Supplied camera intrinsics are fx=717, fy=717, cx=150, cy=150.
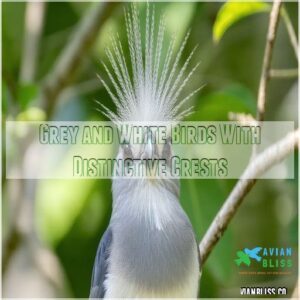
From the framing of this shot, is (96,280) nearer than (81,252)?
Yes

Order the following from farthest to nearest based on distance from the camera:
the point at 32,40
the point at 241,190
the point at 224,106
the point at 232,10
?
1. the point at 32,40
2. the point at 224,106
3. the point at 232,10
4. the point at 241,190

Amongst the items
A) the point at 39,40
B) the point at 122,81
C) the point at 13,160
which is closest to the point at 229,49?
the point at 39,40

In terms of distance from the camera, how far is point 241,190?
117 centimetres

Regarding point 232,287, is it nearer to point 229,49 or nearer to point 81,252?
point 81,252

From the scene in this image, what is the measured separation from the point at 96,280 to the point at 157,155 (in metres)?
0.24

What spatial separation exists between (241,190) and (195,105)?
1.37ft

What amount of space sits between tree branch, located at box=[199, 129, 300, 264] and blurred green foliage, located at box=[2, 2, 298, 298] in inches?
8.7

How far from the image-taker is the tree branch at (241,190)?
3.84ft

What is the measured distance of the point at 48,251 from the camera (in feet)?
6.27

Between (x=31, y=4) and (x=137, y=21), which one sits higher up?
(x=31, y=4)

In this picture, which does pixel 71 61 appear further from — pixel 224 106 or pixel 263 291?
pixel 263 291

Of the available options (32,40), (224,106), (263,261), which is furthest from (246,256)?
(32,40)

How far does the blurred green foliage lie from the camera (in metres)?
1.50

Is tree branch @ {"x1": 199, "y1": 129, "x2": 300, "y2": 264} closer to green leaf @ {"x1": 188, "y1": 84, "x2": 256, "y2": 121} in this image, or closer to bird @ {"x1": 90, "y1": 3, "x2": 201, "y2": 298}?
bird @ {"x1": 90, "y1": 3, "x2": 201, "y2": 298}
